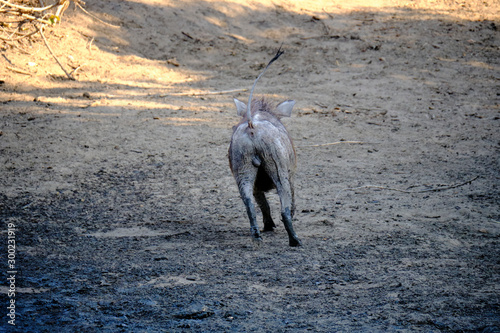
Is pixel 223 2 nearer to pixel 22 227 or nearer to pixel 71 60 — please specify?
pixel 71 60

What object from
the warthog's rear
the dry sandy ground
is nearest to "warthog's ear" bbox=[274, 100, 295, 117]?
the warthog's rear

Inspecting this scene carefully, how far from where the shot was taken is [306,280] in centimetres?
402

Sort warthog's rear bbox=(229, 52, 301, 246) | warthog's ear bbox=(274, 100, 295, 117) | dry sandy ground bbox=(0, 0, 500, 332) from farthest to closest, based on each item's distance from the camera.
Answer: warthog's ear bbox=(274, 100, 295, 117) < warthog's rear bbox=(229, 52, 301, 246) < dry sandy ground bbox=(0, 0, 500, 332)

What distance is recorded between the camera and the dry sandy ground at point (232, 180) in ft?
12.2

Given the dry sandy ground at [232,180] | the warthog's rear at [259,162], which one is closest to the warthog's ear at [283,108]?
the warthog's rear at [259,162]

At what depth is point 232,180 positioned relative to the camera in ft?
22.2

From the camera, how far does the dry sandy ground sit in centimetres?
371

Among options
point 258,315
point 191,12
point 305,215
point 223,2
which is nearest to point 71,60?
point 191,12

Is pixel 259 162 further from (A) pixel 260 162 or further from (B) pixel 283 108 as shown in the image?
(B) pixel 283 108

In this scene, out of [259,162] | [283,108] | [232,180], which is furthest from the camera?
[232,180]

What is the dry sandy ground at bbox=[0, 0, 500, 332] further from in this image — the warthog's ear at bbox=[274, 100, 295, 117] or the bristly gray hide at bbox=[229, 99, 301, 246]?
the warthog's ear at bbox=[274, 100, 295, 117]

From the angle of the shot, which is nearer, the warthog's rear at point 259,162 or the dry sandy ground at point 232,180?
the dry sandy ground at point 232,180

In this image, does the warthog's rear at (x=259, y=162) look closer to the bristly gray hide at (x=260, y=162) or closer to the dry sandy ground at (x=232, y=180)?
the bristly gray hide at (x=260, y=162)

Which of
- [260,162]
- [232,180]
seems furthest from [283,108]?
[232,180]
